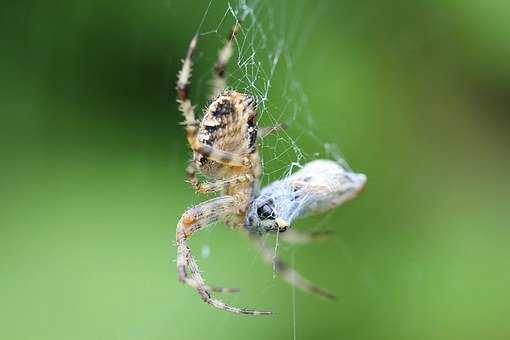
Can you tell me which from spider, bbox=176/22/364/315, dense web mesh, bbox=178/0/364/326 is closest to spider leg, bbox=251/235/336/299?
dense web mesh, bbox=178/0/364/326

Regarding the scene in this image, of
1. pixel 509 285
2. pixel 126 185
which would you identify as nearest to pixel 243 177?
pixel 126 185

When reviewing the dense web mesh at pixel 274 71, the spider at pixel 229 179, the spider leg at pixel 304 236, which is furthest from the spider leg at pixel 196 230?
the spider leg at pixel 304 236

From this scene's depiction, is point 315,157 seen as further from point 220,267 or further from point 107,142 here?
point 107,142

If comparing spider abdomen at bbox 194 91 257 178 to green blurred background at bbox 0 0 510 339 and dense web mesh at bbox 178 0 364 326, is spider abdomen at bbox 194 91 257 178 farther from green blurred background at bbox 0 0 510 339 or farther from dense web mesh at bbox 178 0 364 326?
green blurred background at bbox 0 0 510 339

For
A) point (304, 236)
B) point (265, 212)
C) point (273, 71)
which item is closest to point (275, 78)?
point (273, 71)

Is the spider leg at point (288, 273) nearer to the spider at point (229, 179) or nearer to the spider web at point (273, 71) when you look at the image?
the spider web at point (273, 71)

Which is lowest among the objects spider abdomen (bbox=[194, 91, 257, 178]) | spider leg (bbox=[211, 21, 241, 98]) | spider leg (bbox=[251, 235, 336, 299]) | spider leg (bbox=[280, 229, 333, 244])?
spider leg (bbox=[251, 235, 336, 299])

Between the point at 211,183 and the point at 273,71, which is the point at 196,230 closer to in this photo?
the point at 211,183
